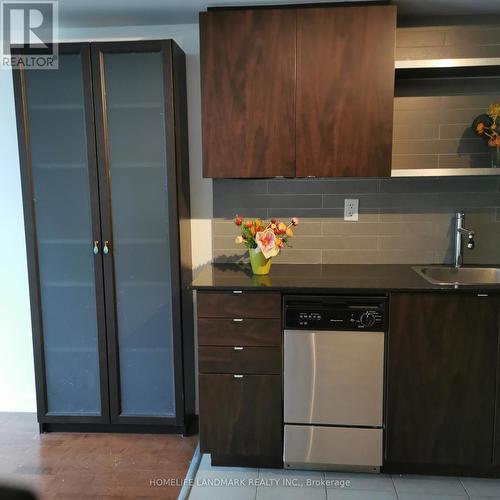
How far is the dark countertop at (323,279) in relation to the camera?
2064mm

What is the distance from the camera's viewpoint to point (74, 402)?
8.54ft

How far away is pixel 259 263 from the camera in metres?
2.34

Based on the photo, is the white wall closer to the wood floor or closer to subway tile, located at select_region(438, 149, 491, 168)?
the wood floor

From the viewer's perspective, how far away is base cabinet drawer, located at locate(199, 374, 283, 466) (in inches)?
86.2

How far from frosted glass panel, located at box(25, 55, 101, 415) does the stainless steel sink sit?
1.80 meters

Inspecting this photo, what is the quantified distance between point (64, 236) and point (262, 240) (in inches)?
42.8

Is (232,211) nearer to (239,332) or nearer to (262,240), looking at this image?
(262,240)

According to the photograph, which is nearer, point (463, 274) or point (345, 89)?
point (345, 89)

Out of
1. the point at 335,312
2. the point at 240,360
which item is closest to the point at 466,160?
the point at 335,312

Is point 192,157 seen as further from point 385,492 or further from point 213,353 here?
point 385,492

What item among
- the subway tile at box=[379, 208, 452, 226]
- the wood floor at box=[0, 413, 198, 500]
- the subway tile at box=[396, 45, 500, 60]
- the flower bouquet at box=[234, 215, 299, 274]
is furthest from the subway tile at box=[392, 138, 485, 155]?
the wood floor at box=[0, 413, 198, 500]

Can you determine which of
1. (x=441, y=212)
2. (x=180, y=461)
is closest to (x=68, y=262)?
(x=180, y=461)

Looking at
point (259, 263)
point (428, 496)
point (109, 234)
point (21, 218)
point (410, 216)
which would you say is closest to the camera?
point (428, 496)

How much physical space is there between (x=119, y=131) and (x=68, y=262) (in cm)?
76
